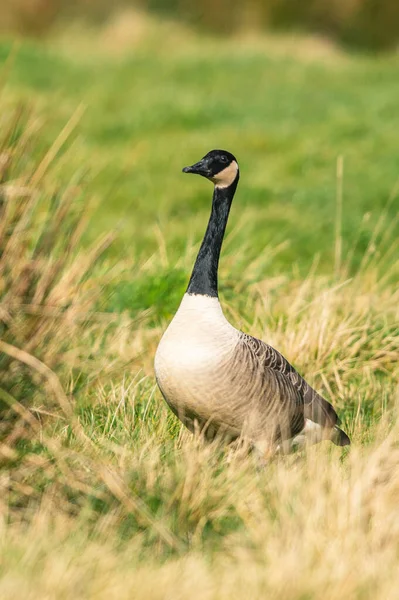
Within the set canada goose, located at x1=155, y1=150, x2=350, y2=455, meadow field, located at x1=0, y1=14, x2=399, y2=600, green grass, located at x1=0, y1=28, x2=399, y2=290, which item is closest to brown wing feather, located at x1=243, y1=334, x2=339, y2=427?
canada goose, located at x1=155, y1=150, x2=350, y2=455

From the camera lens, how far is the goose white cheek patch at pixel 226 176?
534 centimetres

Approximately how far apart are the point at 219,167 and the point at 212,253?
421mm

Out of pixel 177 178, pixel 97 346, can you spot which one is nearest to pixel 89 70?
pixel 177 178

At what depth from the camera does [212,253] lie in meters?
5.23

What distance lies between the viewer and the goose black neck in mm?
5043

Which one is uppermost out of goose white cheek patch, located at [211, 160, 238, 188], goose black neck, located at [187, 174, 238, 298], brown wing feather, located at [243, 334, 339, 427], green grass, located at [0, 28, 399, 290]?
goose white cheek patch, located at [211, 160, 238, 188]

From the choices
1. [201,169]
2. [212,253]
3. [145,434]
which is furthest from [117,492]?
[201,169]

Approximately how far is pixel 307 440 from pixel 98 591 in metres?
2.11

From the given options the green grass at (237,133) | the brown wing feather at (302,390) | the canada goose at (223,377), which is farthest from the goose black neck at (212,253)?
the green grass at (237,133)

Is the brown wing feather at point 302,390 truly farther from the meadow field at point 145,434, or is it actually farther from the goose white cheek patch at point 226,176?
the goose white cheek patch at point 226,176

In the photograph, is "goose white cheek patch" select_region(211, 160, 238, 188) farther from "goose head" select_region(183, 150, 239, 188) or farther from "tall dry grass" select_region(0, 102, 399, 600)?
"tall dry grass" select_region(0, 102, 399, 600)

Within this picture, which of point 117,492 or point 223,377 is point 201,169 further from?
point 117,492

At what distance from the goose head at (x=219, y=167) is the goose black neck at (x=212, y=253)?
4 centimetres

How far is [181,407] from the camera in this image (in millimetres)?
4812
